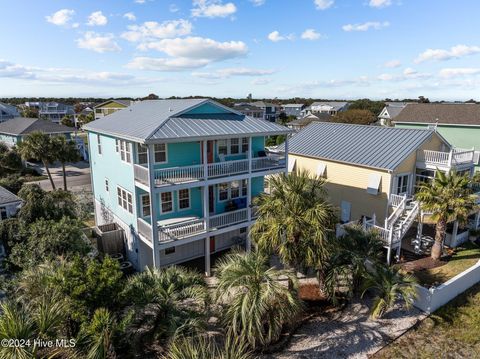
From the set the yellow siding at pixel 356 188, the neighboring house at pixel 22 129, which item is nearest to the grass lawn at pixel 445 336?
the yellow siding at pixel 356 188

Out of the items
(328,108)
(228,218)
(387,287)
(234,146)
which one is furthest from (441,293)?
(328,108)

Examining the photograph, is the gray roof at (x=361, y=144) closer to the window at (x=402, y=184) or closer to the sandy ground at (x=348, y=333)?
the window at (x=402, y=184)

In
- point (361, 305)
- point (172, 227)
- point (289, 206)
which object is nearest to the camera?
point (289, 206)

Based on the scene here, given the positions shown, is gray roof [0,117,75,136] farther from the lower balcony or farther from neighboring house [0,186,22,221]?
the lower balcony

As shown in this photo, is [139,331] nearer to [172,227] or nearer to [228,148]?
[172,227]

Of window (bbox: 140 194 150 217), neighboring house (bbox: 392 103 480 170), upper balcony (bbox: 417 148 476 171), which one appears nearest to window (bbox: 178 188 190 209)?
window (bbox: 140 194 150 217)

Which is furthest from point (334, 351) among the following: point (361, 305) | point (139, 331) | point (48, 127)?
point (48, 127)
